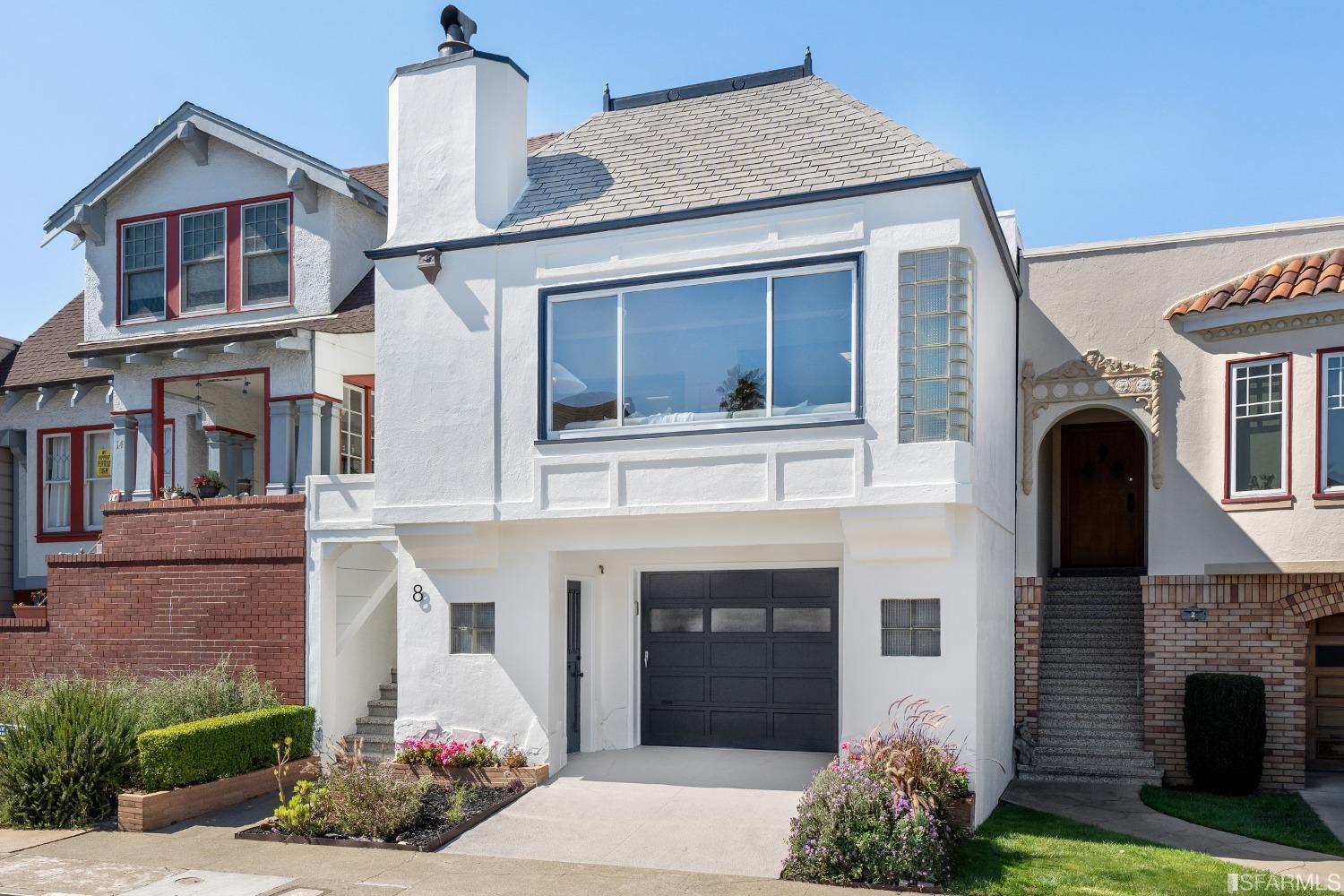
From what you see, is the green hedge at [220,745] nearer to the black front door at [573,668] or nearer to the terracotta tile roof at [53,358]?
the black front door at [573,668]

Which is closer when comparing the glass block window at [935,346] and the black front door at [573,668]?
the glass block window at [935,346]

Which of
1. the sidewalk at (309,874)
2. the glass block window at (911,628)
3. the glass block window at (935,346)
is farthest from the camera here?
the glass block window at (911,628)

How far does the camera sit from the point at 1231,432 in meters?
14.2

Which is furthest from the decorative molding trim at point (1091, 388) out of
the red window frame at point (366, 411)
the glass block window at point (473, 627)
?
the red window frame at point (366, 411)

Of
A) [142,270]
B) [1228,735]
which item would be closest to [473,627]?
[1228,735]

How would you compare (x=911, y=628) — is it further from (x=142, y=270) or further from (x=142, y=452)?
(x=142, y=270)

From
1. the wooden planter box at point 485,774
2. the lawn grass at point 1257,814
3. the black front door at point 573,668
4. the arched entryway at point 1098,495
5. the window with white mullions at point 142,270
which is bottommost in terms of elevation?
the lawn grass at point 1257,814

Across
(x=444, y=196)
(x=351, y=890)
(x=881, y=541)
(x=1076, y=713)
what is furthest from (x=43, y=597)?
(x=1076, y=713)

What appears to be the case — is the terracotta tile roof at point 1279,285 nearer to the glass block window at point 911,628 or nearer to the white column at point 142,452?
the glass block window at point 911,628

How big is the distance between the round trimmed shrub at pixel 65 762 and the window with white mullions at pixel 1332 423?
13582 millimetres

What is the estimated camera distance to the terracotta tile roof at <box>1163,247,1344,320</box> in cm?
1330

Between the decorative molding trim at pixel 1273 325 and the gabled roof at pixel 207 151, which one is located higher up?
A: the gabled roof at pixel 207 151

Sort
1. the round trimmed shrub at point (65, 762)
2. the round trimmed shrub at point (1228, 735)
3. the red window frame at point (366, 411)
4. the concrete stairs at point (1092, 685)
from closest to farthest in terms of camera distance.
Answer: the round trimmed shrub at point (65, 762)
the round trimmed shrub at point (1228, 735)
the concrete stairs at point (1092, 685)
the red window frame at point (366, 411)

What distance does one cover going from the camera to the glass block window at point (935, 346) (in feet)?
35.2
